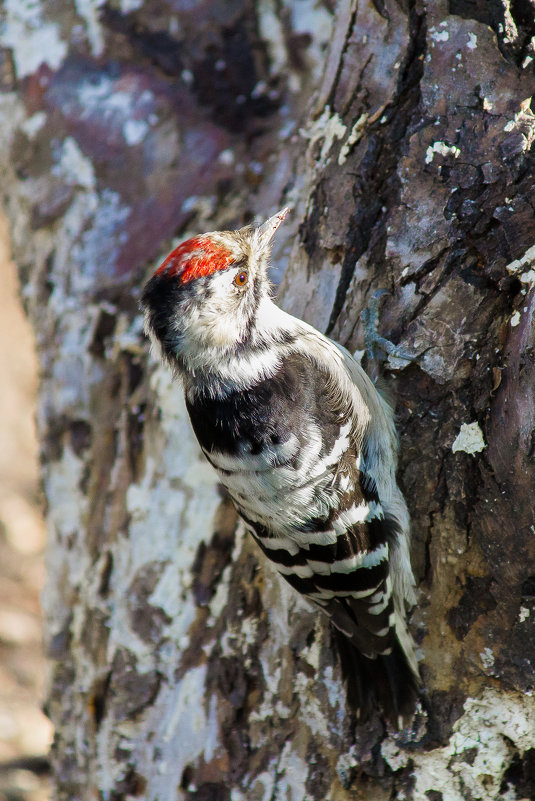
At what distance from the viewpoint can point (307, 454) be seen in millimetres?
2557

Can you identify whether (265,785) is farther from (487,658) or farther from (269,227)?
(269,227)

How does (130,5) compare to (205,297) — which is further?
(130,5)

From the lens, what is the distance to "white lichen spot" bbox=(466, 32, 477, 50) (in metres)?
2.33

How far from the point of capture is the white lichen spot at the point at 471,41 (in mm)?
2334

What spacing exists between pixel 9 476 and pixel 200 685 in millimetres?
5132

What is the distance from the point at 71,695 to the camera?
3191 millimetres

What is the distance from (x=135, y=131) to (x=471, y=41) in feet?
5.72

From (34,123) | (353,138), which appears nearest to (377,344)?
(353,138)

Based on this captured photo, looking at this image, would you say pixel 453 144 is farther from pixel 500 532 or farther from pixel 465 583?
pixel 465 583

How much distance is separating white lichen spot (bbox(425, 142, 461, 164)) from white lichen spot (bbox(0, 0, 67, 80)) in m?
2.08

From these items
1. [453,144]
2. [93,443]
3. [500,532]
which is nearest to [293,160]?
[453,144]

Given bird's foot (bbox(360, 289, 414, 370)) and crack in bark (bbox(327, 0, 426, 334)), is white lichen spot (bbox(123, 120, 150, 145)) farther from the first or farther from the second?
bird's foot (bbox(360, 289, 414, 370))

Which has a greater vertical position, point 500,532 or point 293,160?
point 293,160

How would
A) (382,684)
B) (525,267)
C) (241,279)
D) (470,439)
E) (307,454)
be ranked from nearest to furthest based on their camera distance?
(525,267) < (470,439) < (382,684) < (307,454) < (241,279)
